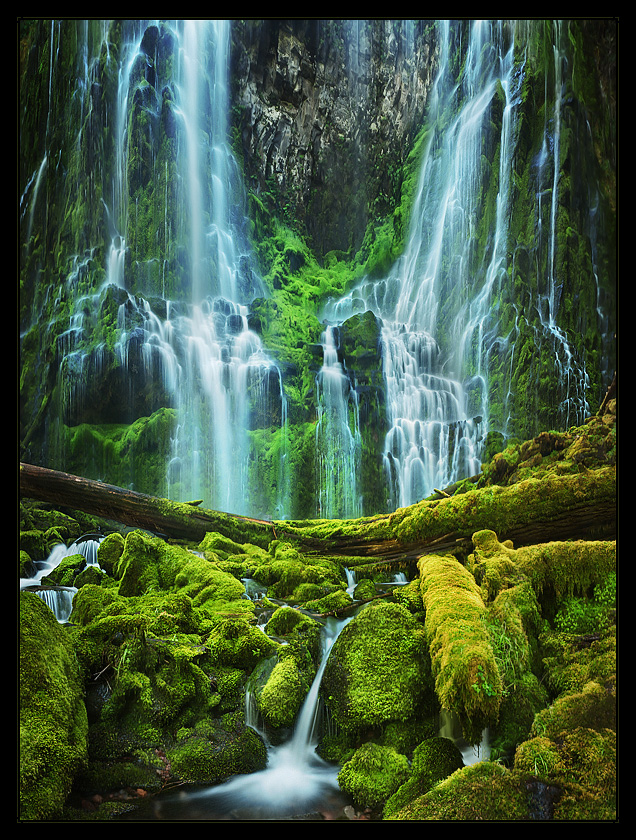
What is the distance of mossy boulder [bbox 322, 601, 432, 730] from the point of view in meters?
4.27

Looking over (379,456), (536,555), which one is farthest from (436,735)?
(379,456)

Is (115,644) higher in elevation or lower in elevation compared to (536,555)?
lower

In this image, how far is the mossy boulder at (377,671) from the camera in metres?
4.27

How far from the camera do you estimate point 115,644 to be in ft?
14.7

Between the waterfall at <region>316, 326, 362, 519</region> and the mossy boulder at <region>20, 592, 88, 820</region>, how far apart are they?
9.83ft

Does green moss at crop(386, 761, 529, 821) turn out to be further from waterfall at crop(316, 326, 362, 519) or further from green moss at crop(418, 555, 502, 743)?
waterfall at crop(316, 326, 362, 519)

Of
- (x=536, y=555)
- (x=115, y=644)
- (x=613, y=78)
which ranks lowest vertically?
(x=115, y=644)

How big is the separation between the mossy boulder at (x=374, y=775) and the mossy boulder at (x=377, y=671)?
0.23 m

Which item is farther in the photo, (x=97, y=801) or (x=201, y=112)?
(x=201, y=112)

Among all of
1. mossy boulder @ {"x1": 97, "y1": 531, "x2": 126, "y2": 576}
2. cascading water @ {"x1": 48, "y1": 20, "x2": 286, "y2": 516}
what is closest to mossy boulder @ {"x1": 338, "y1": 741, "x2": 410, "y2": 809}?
cascading water @ {"x1": 48, "y1": 20, "x2": 286, "y2": 516}

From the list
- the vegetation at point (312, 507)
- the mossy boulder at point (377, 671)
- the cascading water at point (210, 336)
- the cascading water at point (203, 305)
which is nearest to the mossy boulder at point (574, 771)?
the vegetation at point (312, 507)

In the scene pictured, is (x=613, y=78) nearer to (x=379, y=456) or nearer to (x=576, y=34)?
(x=576, y=34)

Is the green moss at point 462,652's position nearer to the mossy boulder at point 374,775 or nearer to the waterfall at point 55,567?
the mossy boulder at point 374,775
